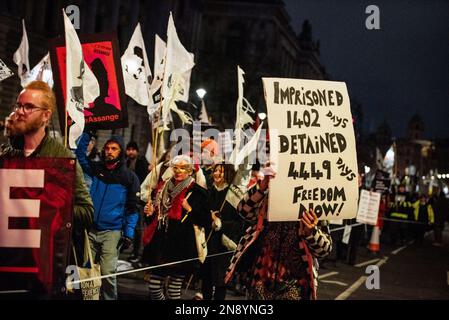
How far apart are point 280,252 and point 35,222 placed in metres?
1.97

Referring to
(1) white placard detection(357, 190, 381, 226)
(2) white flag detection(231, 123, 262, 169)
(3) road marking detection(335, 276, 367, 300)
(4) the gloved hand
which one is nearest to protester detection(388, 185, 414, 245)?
(1) white placard detection(357, 190, 381, 226)

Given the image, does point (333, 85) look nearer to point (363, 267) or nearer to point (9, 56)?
point (363, 267)

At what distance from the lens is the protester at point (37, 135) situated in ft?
12.8

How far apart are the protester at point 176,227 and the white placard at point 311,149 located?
6.49 feet

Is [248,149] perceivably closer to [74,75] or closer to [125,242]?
[125,242]

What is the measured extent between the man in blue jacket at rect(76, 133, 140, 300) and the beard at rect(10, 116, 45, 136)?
3.12 meters

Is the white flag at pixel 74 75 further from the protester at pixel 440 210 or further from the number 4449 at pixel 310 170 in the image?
the protester at pixel 440 210

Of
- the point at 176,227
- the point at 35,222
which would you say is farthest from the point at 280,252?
the point at 176,227

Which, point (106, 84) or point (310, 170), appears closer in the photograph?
point (310, 170)

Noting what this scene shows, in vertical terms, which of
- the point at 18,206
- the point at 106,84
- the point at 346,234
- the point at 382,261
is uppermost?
the point at 106,84

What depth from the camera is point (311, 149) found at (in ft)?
17.3

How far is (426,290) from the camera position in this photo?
11508mm

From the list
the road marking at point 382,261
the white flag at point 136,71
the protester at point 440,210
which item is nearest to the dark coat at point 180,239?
the white flag at point 136,71

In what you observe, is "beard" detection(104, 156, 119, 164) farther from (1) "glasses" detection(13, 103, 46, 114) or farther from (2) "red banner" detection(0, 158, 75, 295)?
(2) "red banner" detection(0, 158, 75, 295)
